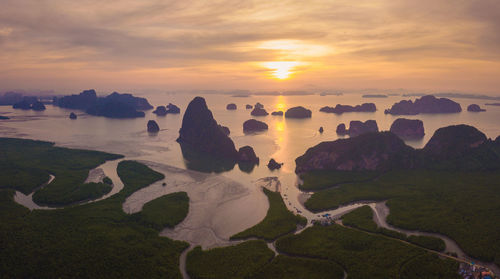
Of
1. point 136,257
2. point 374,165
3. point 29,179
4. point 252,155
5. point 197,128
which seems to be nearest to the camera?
point 136,257

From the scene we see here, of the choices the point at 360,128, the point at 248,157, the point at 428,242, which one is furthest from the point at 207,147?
the point at 428,242

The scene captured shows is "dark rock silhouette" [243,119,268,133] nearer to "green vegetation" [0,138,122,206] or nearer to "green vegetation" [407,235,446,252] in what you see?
"green vegetation" [0,138,122,206]

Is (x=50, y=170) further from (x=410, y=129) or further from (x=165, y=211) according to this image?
(x=410, y=129)

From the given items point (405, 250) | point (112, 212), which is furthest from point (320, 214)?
point (112, 212)

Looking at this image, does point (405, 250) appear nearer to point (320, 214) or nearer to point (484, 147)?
point (320, 214)

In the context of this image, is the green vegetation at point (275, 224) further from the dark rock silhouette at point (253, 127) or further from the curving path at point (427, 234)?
the dark rock silhouette at point (253, 127)

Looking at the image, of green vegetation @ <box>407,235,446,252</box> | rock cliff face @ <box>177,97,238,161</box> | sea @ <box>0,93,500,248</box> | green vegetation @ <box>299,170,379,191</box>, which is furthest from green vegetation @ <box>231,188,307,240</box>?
rock cliff face @ <box>177,97,238,161</box>
